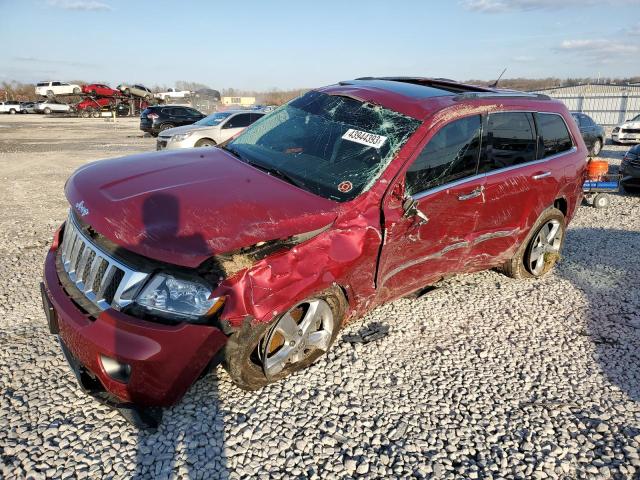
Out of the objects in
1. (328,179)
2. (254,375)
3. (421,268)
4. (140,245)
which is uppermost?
(328,179)

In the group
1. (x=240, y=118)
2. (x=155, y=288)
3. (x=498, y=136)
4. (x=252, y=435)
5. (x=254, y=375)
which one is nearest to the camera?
(x=155, y=288)

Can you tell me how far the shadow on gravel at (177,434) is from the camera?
7.52 ft

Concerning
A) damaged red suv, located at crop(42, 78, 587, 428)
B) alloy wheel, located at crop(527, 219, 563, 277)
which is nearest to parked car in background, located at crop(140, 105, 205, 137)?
damaged red suv, located at crop(42, 78, 587, 428)

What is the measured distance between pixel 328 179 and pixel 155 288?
1.35 metres

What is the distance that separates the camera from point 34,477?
7.26ft

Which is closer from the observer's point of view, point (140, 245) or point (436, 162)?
point (140, 245)

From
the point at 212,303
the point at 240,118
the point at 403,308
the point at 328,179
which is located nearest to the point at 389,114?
the point at 328,179

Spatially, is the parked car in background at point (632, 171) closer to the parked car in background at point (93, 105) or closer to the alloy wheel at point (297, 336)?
the alloy wheel at point (297, 336)

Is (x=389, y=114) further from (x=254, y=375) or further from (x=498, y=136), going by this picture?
(x=254, y=375)

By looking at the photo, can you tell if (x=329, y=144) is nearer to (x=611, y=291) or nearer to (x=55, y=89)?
(x=611, y=291)

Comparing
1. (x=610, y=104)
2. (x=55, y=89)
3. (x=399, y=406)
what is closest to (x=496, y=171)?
(x=399, y=406)

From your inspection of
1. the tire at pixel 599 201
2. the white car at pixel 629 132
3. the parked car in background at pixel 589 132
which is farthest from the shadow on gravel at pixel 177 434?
the white car at pixel 629 132

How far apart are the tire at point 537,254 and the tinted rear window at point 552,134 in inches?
23.6

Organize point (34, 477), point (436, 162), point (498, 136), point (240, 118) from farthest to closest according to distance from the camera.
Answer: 1. point (240, 118)
2. point (498, 136)
3. point (436, 162)
4. point (34, 477)
